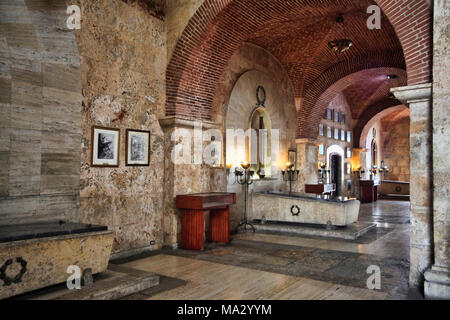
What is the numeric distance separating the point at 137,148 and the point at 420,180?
15.0 ft

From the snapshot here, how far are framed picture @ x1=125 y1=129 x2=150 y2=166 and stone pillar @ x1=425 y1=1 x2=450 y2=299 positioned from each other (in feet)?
15.4

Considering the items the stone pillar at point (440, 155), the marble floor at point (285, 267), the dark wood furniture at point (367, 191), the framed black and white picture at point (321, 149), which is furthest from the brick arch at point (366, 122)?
the stone pillar at point (440, 155)

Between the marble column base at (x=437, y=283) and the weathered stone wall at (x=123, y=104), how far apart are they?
4.63 m

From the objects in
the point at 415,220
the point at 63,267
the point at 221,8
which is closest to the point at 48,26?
the point at 221,8

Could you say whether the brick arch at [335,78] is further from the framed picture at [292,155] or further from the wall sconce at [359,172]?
the wall sconce at [359,172]

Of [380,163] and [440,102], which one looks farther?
[380,163]

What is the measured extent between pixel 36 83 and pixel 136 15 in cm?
242

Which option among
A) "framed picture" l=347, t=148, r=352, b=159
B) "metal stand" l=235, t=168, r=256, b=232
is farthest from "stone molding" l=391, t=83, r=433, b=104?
"framed picture" l=347, t=148, r=352, b=159

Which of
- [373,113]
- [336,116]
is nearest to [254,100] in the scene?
[336,116]

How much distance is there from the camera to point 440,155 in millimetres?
4168

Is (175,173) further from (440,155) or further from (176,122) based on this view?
(440,155)

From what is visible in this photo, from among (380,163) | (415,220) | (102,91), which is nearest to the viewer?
(415,220)

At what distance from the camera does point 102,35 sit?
594 centimetres

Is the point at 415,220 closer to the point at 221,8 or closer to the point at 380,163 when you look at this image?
the point at 221,8
